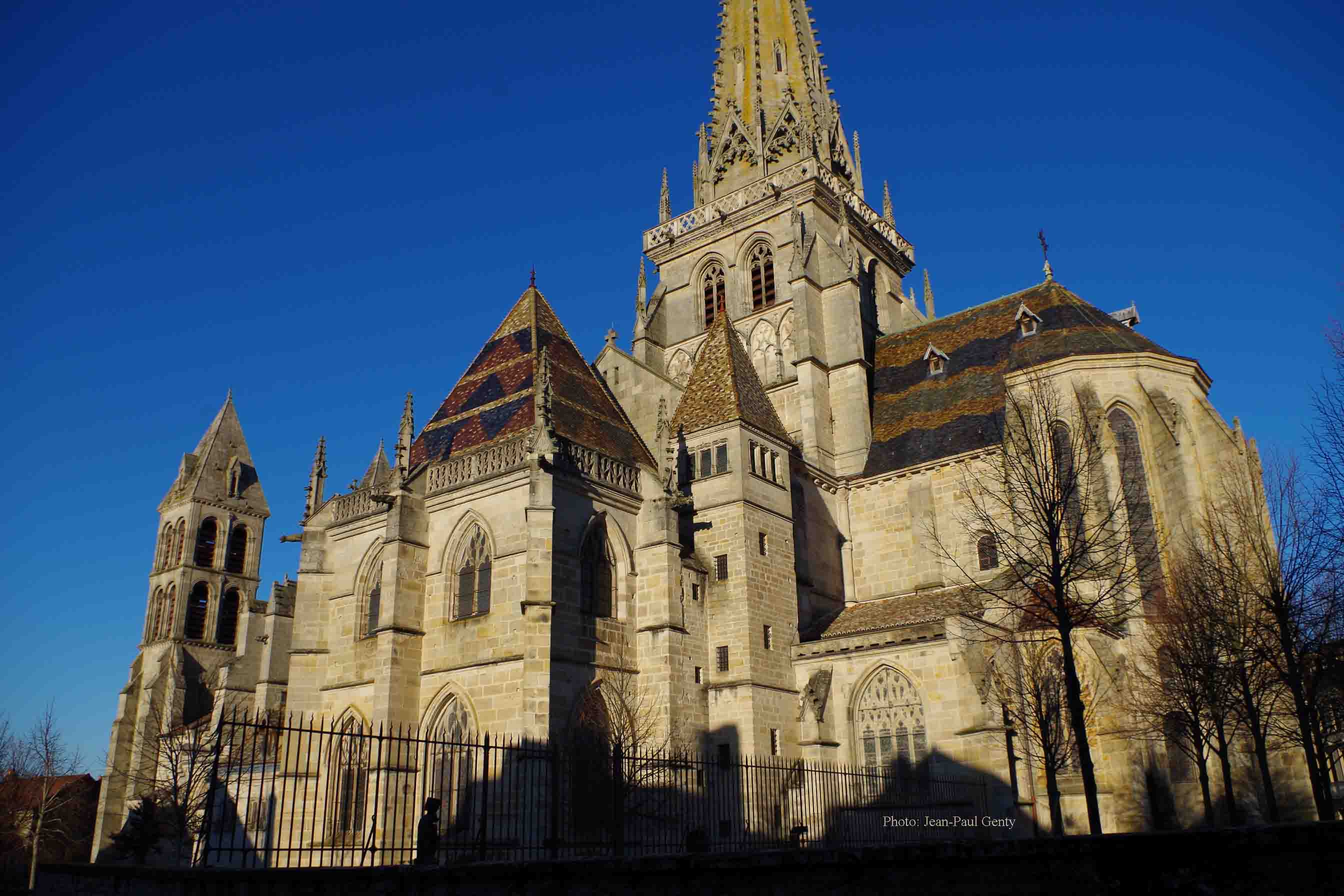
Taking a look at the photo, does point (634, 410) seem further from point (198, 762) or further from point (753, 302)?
point (198, 762)

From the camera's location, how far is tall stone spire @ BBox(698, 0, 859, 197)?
38062 mm

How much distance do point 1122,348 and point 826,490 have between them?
29.3 ft

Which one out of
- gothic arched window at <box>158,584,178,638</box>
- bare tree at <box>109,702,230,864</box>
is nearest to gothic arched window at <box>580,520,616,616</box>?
bare tree at <box>109,702,230,864</box>

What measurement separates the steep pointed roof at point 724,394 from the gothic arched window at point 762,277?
6.93 meters

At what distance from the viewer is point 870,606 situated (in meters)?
26.5

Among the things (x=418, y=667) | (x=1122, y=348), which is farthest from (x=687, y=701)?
(x=1122, y=348)

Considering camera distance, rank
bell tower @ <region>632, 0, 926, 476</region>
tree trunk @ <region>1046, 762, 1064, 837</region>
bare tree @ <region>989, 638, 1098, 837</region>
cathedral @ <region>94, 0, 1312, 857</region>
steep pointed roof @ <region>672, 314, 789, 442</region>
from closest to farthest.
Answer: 1. tree trunk @ <region>1046, 762, 1064, 837</region>
2. bare tree @ <region>989, 638, 1098, 837</region>
3. cathedral @ <region>94, 0, 1312, 857</region>
4. steep pointed roof @ <region>672, 314, 789, 442</region>
5. bell tower @ <region>632, 0, 926, 476</region>

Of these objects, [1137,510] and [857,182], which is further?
[857,182]

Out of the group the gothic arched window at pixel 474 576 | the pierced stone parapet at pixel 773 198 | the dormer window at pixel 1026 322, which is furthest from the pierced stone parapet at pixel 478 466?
the pierced stone parapet at pixel 773 198

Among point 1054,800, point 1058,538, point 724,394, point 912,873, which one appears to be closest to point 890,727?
point 1054,800

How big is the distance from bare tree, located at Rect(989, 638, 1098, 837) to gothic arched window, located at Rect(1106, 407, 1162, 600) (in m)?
3.81

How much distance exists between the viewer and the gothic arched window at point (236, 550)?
48000 millimetres

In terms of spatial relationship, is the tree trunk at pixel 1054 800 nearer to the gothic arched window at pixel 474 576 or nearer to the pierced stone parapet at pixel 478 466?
the gothic arched window at pixel 474 576

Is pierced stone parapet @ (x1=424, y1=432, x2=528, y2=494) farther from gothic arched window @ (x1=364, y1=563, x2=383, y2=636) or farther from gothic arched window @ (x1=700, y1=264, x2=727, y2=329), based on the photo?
gothic arched window @ (x1=700, y1=264, x2=727, y2=329)
